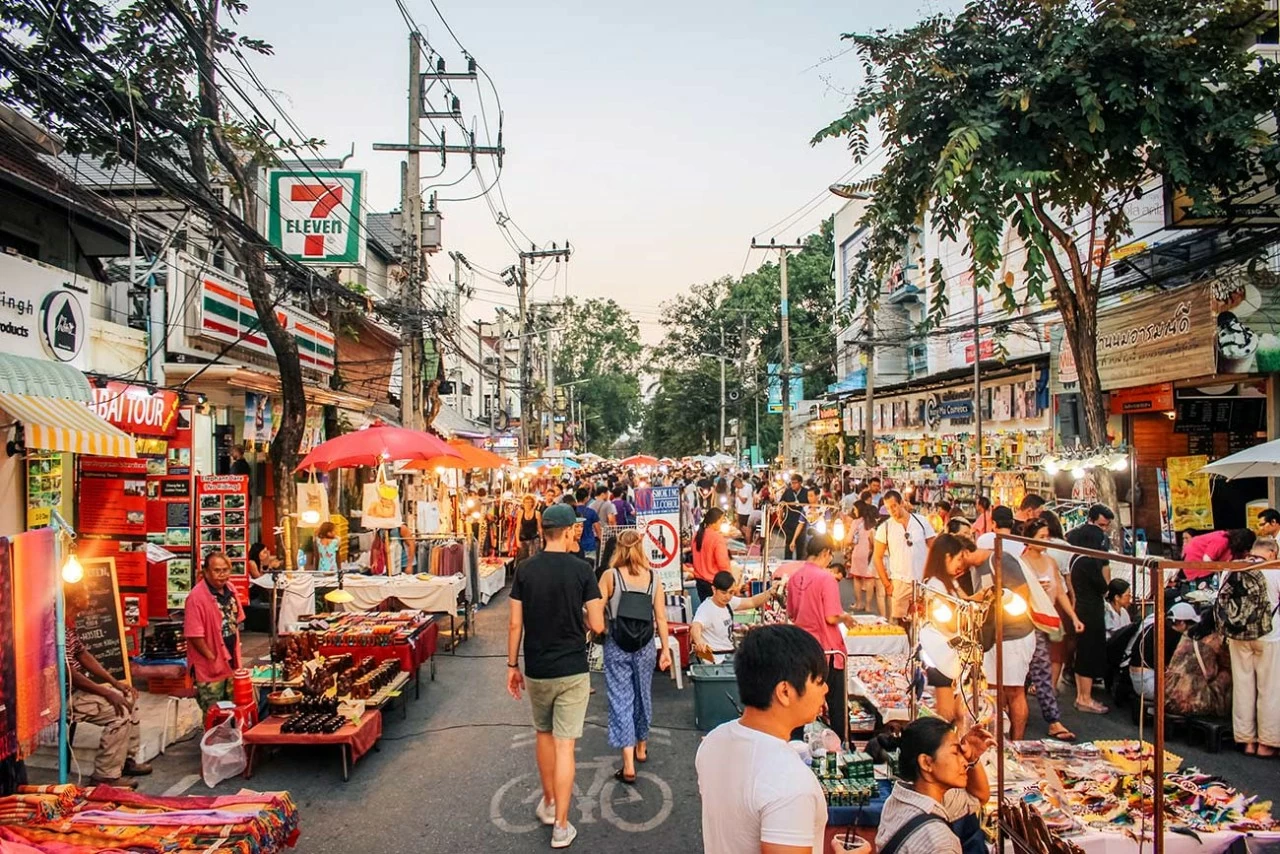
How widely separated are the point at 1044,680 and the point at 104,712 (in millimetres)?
7552

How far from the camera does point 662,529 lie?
30.4 ft

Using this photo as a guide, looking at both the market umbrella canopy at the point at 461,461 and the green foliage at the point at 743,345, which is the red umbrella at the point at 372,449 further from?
the green foliage at the point at 743,345

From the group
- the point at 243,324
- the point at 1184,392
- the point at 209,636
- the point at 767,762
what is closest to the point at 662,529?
the point at 209,636

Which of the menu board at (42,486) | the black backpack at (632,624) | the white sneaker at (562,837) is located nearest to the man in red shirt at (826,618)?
the black backpack at (632,624)

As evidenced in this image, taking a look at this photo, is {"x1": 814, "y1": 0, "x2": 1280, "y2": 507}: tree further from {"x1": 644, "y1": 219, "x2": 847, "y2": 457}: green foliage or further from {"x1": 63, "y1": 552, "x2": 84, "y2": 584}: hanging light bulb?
{"x1": 644, "y1": 219, "x2": 847, "y2": 457}: green foliage

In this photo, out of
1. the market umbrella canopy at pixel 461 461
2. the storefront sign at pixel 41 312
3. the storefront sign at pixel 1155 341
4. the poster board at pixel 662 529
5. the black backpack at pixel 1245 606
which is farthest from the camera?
the market umbrella canopy at pixel 461 461

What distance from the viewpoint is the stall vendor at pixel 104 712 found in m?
5.87

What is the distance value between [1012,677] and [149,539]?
9983 mm

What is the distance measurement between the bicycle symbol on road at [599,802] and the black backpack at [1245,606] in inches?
187

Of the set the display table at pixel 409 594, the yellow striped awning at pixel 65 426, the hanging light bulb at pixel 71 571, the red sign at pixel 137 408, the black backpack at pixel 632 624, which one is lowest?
the display table at pixel 409 594

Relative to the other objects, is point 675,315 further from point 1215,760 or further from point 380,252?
point 1215,760

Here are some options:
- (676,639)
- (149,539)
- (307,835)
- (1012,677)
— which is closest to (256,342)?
(149,539)

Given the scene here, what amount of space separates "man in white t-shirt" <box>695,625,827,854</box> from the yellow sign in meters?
13.2

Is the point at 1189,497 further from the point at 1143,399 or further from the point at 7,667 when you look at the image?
the point at 7,667
